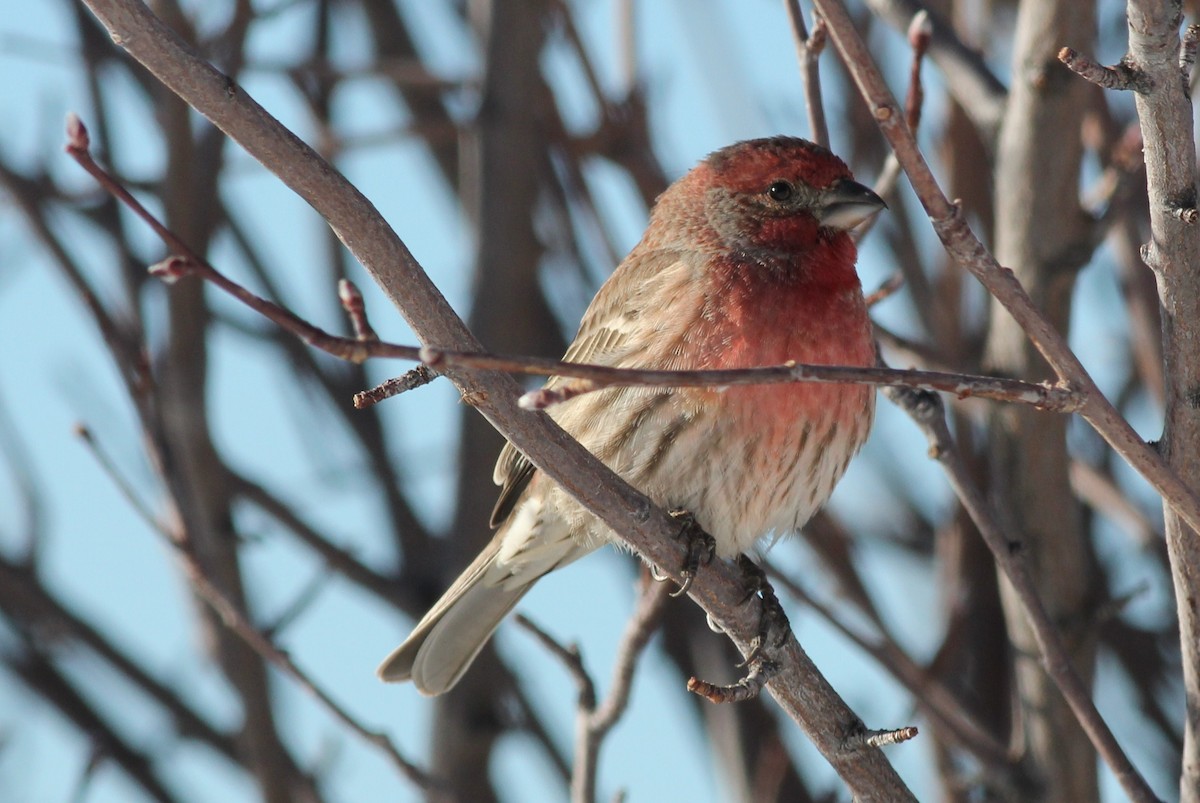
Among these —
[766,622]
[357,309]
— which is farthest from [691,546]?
[357,309]

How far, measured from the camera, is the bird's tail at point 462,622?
17.0ft

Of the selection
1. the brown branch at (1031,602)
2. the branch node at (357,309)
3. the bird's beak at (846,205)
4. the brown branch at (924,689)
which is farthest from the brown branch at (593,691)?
the branch node at (357,309)

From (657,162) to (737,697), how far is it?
320cm

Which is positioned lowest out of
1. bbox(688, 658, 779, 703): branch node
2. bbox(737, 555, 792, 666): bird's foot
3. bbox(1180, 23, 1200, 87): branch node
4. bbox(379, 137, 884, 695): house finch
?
bbox(688, 658, 779, 703): branch node

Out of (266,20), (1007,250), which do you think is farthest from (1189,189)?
(266,20)

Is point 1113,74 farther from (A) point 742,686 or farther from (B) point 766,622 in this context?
(B) point 766,622

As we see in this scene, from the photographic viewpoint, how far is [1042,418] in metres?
4.91

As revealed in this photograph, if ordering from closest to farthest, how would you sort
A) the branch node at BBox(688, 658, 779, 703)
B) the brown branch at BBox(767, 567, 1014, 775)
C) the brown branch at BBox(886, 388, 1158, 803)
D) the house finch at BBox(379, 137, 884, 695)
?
the branch node at BBox(688, 658, 779, 703)
the brown branch at BBox(886, 388, 1158, 803)
the house finch at BBox(379, 137, 884, 695)
the brown branch at BBox(767, 567, 1014, 775)

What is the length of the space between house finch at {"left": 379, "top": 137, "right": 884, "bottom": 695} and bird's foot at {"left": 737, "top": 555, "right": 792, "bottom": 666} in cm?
17

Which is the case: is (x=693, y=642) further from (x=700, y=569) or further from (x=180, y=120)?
(x=180, y=120)

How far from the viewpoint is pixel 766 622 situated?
4.06 m

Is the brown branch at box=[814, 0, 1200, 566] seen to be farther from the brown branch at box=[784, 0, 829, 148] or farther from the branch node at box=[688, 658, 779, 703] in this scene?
the brown branch at box=[784, 0, 829, 148]

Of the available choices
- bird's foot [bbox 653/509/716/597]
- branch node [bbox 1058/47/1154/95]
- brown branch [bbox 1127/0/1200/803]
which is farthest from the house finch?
branch node [bbox 1058/47/1154/95]

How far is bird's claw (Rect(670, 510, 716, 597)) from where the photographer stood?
3939 mm
